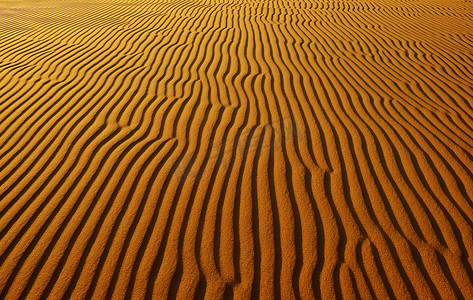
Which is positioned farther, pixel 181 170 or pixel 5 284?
pixel 181 170

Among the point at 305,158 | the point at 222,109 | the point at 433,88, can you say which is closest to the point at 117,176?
the point at 222,109

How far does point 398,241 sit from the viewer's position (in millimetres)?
1994

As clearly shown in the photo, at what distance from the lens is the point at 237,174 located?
2518 millimetres

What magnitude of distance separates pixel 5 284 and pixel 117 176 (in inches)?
39.5

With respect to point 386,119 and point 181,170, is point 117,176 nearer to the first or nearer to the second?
point 181,170

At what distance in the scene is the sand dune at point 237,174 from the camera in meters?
1.87

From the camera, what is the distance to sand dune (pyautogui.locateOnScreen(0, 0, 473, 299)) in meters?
1.87

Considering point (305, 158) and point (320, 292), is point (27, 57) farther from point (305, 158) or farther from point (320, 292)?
point (320, 292)

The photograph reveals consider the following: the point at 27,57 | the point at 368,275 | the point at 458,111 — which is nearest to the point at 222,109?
the point at 368,275

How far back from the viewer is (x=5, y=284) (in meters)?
1.83

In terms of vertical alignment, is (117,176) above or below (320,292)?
above

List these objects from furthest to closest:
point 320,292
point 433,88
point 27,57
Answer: point 27,57, point 433,88, point 320,292

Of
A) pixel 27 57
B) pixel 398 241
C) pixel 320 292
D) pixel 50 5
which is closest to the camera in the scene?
pixel 320 292

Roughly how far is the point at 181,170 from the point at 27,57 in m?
4.26
